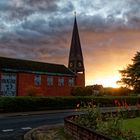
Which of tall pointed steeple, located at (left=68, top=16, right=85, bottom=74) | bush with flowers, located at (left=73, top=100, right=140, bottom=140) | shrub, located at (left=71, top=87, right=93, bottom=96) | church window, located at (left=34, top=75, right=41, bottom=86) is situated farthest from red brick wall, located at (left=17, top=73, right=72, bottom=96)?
bush with flowers, located at (left=73, top=100, right=140, bottom=140)

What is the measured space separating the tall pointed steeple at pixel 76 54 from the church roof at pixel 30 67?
11672 mm

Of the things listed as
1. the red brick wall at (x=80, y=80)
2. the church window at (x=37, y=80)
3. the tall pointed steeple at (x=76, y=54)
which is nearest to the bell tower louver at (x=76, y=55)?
the tall pointed steeple at (x=76, y=54)

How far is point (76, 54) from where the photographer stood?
8338cm

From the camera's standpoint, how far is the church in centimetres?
5354

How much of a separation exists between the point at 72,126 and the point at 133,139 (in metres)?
3.77

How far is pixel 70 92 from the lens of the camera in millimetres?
64000

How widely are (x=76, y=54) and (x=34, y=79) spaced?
27.3m

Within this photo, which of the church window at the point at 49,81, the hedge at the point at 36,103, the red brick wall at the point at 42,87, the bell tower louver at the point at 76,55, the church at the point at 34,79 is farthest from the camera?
the bell tower louver at the point at 76,55

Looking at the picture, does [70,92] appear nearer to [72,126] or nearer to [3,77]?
[3,77]

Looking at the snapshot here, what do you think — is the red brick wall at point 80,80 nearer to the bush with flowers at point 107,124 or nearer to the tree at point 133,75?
the tree at point 133,75

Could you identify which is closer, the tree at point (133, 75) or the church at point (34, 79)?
the church at point (34, 79)

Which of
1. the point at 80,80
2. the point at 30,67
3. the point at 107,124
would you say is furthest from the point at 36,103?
the point at 80,80

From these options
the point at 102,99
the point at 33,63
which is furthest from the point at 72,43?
the point at 102,99

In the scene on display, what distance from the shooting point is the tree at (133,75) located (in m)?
68.7
